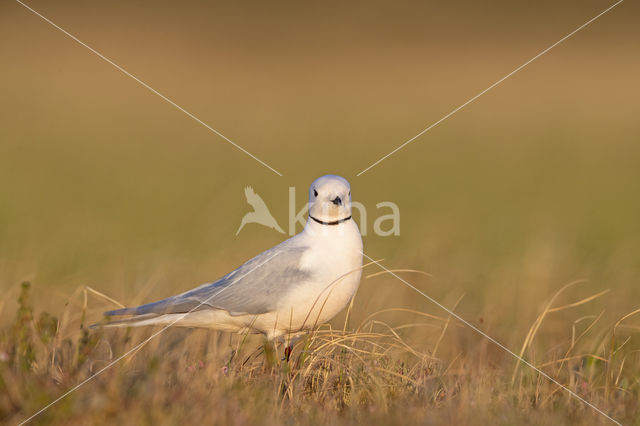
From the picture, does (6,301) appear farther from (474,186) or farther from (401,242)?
(474,186)

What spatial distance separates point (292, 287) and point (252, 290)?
370 mm

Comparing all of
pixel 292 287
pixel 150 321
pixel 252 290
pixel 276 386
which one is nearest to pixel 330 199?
pixel 292 287

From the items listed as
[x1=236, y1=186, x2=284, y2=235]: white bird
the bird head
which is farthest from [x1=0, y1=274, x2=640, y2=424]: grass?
[x1=236, y1=186, x2=284, y2=235]: white bird

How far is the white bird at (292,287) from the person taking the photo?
587 centimetres

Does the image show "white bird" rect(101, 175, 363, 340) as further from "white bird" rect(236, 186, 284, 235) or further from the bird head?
"white bird" rect(236, 186, 284, 235)

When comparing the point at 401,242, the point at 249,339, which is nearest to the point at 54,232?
the point at 401,242

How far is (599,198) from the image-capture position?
56.0 feet

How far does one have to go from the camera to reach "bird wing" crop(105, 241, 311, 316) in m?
5.98

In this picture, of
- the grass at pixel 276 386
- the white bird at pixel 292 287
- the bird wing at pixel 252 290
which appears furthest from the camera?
the bird wing at pixel 252 290

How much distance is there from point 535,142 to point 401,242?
30.0 feet

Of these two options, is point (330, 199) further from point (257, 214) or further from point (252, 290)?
point (257, 214)

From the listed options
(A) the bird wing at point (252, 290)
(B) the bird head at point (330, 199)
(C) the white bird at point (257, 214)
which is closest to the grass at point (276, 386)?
(A) the bird wing at point (252, 290)

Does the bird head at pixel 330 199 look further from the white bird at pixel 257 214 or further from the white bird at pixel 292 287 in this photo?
the white bird at pixel 257 214

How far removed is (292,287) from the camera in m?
5.92
